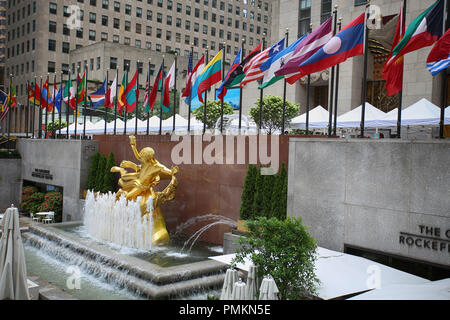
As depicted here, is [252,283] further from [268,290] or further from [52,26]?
[52,26]

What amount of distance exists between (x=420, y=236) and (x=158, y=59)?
56.7 metres

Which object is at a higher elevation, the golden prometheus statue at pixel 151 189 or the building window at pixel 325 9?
the building window at pixel 325 9

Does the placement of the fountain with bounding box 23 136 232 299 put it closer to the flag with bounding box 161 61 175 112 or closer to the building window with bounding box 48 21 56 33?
the flag with bounding box 161 61 175 112

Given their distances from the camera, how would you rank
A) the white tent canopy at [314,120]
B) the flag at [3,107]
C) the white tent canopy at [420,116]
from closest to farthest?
1. the white tent canopy at [420,116]
2. the white tent canopy at [314,120]
3. the flag at [3,107]

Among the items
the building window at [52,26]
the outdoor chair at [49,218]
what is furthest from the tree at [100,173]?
the building window at [52,26]

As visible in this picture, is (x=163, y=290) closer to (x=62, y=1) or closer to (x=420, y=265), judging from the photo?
(x=420, y=265)

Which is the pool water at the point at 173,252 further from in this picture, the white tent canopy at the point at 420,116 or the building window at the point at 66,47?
the building window at the point at 66,47

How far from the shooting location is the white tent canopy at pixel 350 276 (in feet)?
26.0

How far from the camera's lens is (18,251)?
8.58 meters

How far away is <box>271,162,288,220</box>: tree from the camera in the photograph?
43.2ft

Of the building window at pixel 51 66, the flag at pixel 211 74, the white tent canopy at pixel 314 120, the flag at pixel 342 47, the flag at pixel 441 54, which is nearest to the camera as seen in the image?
the flag at pixel 441 54

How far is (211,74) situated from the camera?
53.4 ft

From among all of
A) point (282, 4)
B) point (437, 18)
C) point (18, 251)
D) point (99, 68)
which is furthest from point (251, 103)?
point (18, 251)

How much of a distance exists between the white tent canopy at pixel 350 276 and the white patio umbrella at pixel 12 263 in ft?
12.8
